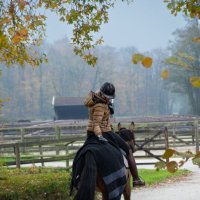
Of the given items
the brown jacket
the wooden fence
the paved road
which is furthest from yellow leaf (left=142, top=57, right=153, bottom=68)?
the wooden fence

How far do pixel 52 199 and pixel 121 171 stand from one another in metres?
2.57

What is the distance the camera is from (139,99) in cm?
10419

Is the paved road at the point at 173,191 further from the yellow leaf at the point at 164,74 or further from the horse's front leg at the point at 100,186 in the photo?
the yellow leaf at the point at 164,74

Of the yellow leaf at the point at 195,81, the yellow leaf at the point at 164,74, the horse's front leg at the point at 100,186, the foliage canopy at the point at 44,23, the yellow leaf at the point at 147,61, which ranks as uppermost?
the foliage canopy at the point at 44,23

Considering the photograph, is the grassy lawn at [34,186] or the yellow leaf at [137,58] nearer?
the yellow leaf at [137,58]

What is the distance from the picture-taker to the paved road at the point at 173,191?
10.4m

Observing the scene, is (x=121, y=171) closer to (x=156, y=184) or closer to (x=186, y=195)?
(x=186, y=195)

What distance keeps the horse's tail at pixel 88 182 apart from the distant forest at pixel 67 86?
66.8 m

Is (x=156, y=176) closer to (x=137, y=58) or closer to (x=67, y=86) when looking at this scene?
(x=137, y=58)

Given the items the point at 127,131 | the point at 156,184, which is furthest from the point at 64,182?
the point at 156,184

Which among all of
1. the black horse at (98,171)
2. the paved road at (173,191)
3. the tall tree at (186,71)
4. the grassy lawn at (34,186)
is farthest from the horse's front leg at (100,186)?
the tall tree at (186,71)

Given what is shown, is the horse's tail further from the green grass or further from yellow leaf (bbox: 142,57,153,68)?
the green grass

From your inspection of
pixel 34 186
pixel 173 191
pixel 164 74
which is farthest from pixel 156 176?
pixel 164 74

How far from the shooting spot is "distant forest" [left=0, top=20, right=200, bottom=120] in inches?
3334
